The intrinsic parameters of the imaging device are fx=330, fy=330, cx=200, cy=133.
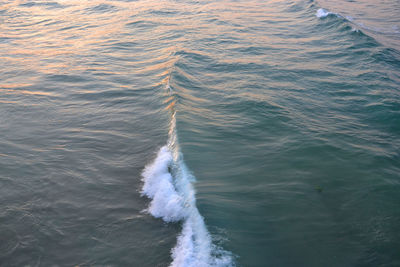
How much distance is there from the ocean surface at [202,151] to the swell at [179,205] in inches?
1.0

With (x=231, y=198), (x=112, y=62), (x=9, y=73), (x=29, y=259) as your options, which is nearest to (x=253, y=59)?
(x=112, y=62)

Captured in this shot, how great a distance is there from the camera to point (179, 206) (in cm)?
578

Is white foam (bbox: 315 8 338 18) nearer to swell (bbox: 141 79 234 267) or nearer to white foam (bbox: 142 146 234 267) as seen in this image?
swell (bbox: 141 79 234 267)

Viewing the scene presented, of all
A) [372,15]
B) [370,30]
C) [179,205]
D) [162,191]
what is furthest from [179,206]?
[372,15]

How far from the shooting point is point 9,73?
1212 centimetres

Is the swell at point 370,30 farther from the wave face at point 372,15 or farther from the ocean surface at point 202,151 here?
the ocean surface at point 202,151

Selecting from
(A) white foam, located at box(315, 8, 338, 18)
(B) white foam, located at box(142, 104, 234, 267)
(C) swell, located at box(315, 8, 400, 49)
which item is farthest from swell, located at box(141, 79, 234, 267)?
(A) white foam, located at box(315, 8, 338, 18)

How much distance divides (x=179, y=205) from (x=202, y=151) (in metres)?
1.88

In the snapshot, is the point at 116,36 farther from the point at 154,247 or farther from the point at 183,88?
the point at 154,247

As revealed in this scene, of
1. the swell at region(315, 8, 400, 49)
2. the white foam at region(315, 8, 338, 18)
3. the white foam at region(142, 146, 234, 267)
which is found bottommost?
the white foam at region(142, 146, 234, 267)

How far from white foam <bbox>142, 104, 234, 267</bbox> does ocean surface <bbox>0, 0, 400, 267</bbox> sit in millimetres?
25

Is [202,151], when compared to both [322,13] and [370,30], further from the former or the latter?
[322,13]

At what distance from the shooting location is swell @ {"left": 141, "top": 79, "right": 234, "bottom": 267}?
4.72 m

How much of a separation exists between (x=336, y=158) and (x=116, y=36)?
42.8 ft
